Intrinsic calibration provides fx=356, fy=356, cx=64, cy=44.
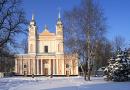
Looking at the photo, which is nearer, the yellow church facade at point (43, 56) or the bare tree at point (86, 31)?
the bare tree at point (86, 31)

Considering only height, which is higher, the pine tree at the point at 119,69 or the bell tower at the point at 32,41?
the bell tower at the point at 32,41

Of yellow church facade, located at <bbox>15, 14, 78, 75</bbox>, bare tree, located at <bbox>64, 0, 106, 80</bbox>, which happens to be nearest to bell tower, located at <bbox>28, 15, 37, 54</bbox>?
yellow church facade, located at <bbox>15, 14, 78, 75</bbox>

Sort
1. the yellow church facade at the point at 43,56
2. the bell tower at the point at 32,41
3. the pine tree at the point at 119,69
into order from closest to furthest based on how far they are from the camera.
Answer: the pine tree at the point at 119,69
the yellow church facade at the point at 43,56
the bell tower at the point at 32,41

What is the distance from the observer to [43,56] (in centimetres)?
10494

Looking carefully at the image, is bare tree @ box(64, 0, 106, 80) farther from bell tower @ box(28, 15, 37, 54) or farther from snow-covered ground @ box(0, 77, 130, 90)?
bell tower @ box(28, 15, 37, 54)

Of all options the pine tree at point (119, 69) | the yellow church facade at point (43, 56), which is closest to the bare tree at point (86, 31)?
the pine tree at point (119, 69)

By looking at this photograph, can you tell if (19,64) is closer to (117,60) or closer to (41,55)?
(41,55)

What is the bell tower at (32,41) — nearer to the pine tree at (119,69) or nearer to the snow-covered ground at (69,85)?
the pine tree at (119,69)

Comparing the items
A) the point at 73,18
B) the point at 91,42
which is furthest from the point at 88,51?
the point at 73,18

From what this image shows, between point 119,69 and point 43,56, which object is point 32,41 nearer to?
point 43,56

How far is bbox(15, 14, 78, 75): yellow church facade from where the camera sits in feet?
337

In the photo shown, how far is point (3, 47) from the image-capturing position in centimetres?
4097

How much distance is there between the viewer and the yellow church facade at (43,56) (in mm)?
102688

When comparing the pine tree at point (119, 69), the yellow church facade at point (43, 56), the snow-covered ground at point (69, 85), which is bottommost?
the snow-covered ground at point (69, 85)
